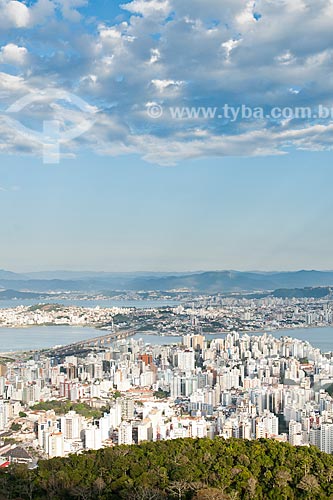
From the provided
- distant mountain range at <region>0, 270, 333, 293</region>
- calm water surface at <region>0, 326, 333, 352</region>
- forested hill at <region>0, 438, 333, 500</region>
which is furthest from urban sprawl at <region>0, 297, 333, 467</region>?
distant mountain range at <region>0, 270, 333, 293</region>

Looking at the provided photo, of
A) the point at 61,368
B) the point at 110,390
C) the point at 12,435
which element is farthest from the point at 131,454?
the point at 61,368

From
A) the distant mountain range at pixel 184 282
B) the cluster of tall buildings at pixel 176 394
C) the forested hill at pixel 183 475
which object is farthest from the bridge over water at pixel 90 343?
the distant mountain range at pixel 184 282

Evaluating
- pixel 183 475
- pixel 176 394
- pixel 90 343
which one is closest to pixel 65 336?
pixel 90 343

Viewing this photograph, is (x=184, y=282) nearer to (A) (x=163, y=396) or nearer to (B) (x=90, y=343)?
(B) (x=90, y=343)

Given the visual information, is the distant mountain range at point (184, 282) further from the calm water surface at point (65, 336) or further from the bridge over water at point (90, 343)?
the bridge over water at point (90, 343)

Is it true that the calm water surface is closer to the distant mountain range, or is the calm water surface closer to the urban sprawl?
the urban sprawl

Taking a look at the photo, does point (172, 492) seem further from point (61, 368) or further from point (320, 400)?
point (61, 368)
